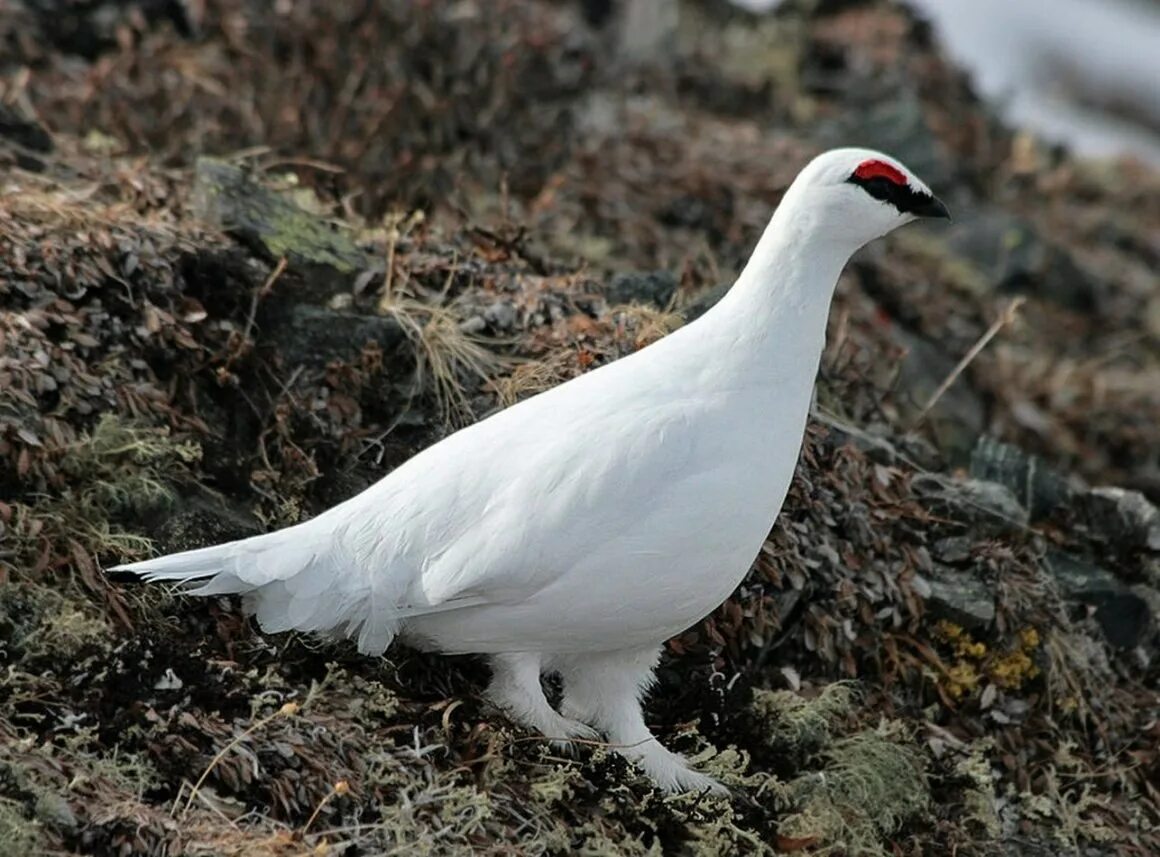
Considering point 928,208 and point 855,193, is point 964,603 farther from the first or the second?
point 855,193

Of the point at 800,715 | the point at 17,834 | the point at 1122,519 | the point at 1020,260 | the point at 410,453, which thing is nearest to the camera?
the point at 17,834

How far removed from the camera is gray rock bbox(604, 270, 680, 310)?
6133 millimetres

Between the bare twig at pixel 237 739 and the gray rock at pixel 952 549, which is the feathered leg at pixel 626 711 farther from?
the gray rock at pixel 952 549

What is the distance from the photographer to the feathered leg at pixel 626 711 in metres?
4.68

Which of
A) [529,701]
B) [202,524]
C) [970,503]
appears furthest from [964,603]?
[202,524]

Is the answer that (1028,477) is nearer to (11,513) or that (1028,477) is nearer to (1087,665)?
(1087,665)

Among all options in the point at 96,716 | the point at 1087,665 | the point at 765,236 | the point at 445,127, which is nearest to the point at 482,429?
the point at 765,236

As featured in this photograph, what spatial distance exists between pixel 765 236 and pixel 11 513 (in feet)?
7.32

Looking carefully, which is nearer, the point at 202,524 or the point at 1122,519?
the point at 202,524

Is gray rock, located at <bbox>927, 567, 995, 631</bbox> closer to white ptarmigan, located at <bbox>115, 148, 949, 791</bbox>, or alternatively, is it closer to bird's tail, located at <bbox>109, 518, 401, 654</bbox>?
white ptarmigan, located at <bbox>115, 148, 949, 791</bbox>

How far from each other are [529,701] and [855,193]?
1.62 metres

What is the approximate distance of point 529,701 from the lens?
4602 mm

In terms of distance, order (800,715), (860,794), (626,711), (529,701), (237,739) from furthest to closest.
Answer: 1. (800,715)
2. (860,794)
3. (626,711)
4. (529,701)
5. (237,739)

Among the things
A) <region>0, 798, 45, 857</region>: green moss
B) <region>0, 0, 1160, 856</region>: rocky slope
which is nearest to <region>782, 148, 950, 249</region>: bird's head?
<region>0, 0, 1160, 856</region>: rocky slope
